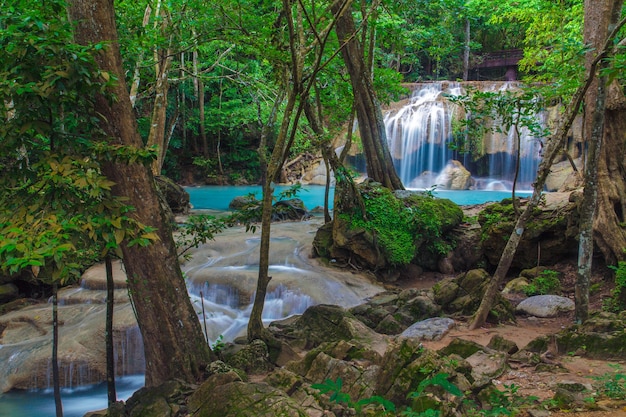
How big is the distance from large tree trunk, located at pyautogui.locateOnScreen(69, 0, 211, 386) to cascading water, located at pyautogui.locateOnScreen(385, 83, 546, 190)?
17.5 meters

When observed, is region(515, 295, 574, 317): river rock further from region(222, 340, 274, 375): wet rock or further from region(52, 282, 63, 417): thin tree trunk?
region(52, 282, 63, 417): thin tree trunk

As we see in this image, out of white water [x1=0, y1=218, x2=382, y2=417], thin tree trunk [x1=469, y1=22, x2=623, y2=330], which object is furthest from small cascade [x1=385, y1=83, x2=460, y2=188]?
thin tree trunk [x1=469, y1=22, x2=623, y2=330]

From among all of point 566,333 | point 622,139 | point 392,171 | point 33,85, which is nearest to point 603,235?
point 622,139

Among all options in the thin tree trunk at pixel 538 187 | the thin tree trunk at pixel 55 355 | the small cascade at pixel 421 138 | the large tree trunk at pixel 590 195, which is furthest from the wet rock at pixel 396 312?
the small cascade at pixel 421 138

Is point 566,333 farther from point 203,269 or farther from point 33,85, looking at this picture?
point 203,269

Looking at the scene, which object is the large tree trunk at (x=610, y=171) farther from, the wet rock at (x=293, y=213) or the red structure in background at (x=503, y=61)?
the red structure in background at (x=503, y=61)

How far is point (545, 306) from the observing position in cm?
661

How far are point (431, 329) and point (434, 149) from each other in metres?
16.4

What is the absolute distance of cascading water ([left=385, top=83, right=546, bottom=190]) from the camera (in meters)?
20.7

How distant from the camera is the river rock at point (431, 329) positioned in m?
5.67

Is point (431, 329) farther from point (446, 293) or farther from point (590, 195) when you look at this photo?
point (590, 195)

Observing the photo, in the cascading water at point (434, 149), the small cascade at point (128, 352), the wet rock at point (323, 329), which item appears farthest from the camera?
the cascading water at point (434, 149)

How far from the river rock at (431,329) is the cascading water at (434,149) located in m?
15.1

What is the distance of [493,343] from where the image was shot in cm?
457
